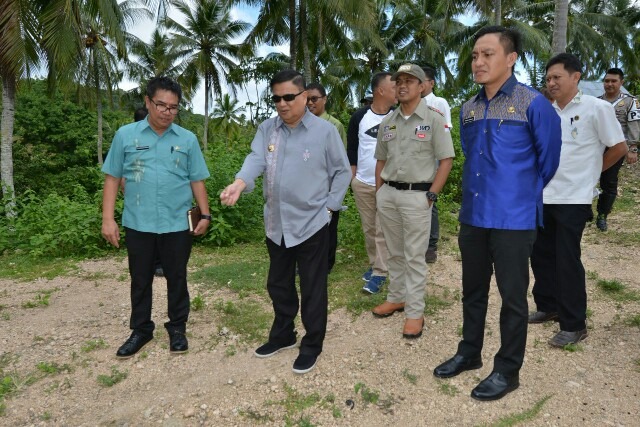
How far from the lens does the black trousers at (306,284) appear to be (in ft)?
10.7

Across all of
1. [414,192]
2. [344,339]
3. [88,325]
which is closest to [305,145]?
[414,192]

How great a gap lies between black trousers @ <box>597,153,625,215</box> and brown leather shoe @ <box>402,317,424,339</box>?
13.4 ft

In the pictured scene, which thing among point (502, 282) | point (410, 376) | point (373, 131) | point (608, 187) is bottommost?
point (410, 376)

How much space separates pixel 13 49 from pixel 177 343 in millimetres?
10061

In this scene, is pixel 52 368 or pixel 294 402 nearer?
pixel 294 402

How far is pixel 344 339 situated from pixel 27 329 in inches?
105

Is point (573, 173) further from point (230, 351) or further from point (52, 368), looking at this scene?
point (52, 368)

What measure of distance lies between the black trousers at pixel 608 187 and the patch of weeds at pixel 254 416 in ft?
18.1

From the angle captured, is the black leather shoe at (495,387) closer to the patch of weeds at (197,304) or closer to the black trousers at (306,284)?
the black trousers at (306,284)

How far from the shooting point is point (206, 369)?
11.3 ft

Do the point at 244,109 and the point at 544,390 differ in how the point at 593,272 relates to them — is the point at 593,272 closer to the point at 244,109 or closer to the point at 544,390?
the point at 544,390

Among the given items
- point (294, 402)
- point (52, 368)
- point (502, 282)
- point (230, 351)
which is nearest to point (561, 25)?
point (502, 282)

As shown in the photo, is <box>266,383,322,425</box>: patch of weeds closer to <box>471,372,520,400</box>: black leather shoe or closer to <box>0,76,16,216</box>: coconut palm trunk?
<box>471,372,520,400</box>: black leather shoe

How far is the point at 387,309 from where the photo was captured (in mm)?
4172
